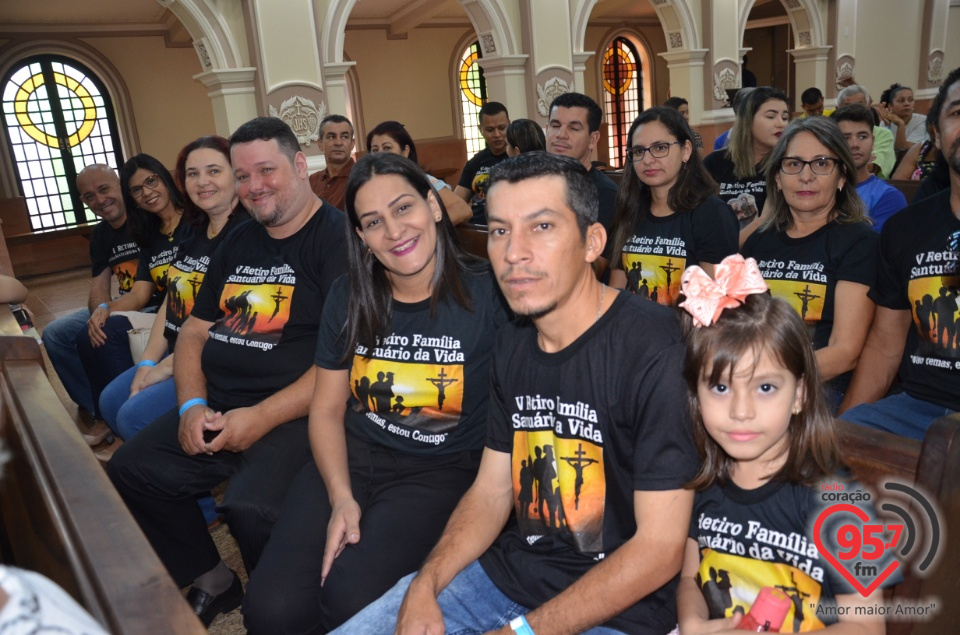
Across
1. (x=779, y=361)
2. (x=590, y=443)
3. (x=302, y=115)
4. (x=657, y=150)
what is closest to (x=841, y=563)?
(x=779, y=361)

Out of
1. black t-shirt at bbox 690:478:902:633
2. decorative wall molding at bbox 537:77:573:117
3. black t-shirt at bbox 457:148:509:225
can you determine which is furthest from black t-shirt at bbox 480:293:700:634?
decorative wall molding at bbox 537:77:573:117

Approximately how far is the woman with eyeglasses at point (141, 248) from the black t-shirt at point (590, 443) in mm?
2400

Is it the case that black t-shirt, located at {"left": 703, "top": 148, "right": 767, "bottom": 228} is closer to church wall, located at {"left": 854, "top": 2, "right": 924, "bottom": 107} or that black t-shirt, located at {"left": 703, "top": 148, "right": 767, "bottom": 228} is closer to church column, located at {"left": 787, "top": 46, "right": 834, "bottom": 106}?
church column, located at {"left": 787, "top": 46, "right": 834, "bottom": 106}

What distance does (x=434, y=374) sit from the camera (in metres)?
1.89

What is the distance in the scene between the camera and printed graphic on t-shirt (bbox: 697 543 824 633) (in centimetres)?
125

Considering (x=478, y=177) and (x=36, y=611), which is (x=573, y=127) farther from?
(x=36, y=611)

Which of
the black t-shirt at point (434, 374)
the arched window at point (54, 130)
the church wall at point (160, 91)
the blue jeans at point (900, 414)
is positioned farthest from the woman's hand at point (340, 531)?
the arched window at point (54, 130)

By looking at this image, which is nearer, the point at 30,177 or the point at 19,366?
the point at 19,366

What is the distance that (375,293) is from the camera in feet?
6.59

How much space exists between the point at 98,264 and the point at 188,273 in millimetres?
1399

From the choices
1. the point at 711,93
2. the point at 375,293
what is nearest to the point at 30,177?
the point at 711,93

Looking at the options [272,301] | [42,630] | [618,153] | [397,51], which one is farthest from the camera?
[618,153]

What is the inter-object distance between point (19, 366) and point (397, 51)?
42.2 ft

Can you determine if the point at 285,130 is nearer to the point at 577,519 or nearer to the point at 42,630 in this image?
the point at 577,519
